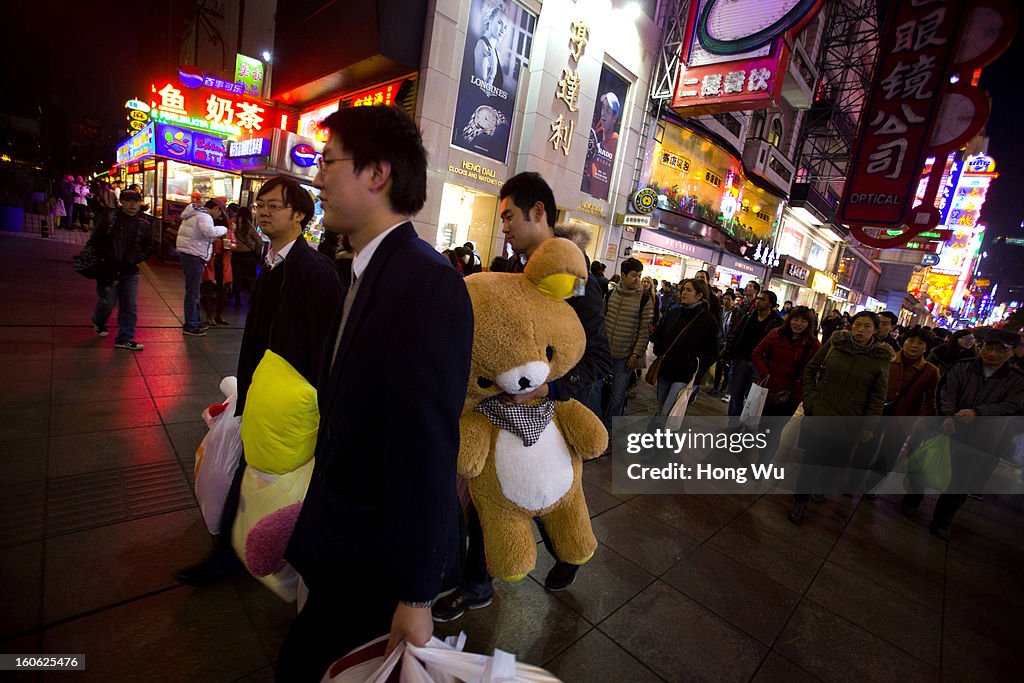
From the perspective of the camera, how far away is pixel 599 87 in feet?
44.4

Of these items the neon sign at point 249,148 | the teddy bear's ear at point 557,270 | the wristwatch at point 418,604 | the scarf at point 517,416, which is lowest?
the wristwatch at point 418,604

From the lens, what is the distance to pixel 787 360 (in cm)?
521

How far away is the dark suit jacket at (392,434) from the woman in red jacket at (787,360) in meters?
5.26

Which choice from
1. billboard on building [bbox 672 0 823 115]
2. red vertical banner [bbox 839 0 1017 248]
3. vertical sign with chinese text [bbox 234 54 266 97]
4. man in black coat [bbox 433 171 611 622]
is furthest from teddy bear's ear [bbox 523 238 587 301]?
vertical sign with chinese text [bbox 234 54 266 97]

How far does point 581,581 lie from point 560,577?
229 millimetres

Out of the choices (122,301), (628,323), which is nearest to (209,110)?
(122,301)

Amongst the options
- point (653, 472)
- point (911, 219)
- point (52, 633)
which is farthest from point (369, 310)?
point (911, 219)

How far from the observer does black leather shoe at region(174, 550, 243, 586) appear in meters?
2.34

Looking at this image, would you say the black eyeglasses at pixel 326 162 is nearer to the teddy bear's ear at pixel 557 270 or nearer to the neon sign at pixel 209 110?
the teddy bear's ear at pixel 557 270

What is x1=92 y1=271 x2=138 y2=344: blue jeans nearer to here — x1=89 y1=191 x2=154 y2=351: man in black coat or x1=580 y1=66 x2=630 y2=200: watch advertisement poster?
x1=89 y1=191 x2=154 y2=351: man in black coat

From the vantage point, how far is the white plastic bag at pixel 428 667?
1082mm

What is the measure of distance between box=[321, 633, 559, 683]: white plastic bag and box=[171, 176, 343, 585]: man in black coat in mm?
956

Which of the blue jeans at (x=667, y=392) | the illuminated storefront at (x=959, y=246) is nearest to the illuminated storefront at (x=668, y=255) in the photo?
the blue jeans at (x=667, y=392)

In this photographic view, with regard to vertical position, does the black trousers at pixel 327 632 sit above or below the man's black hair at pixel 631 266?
below
